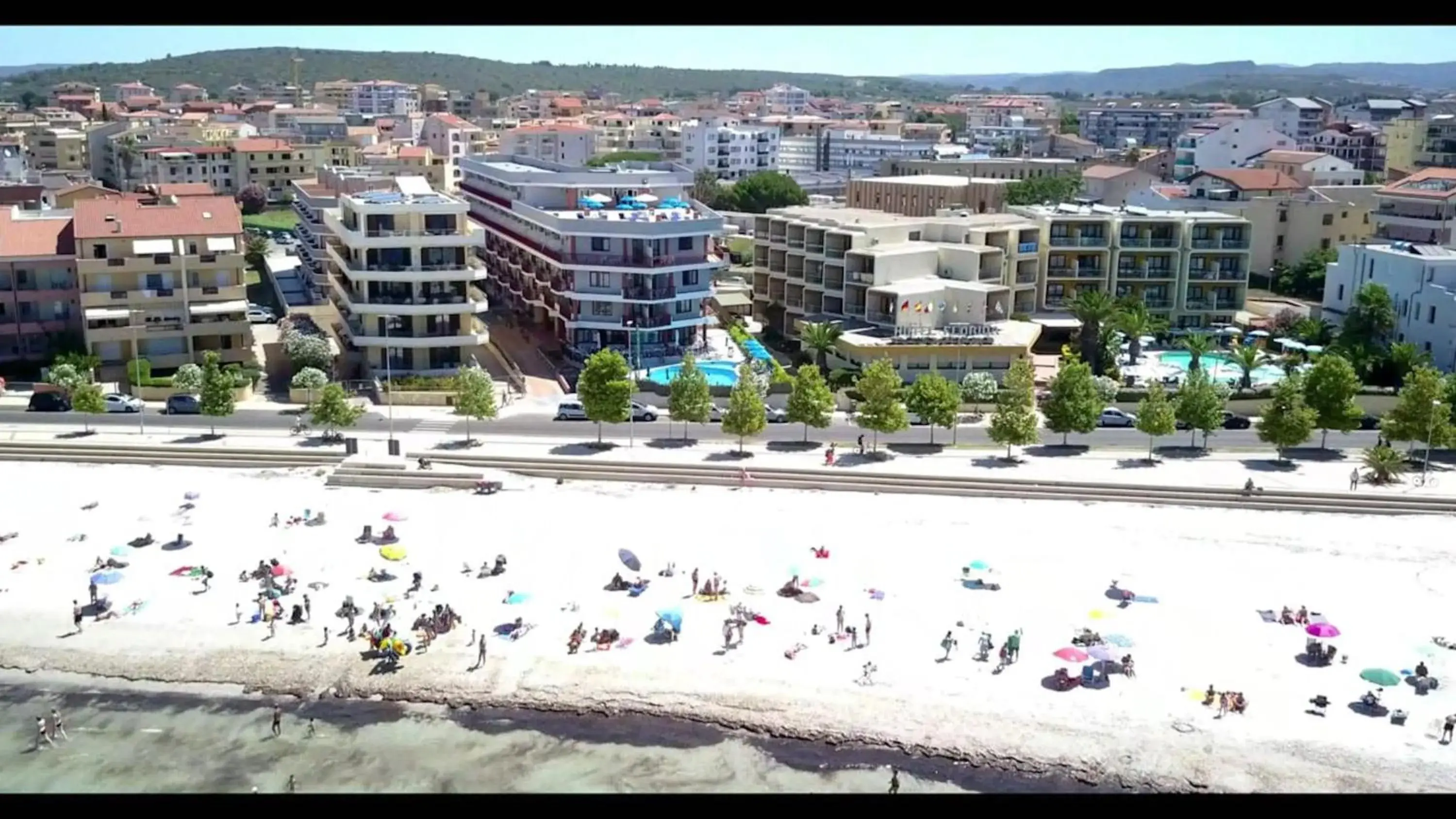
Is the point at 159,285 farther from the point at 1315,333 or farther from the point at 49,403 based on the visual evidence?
the point at 1315,333

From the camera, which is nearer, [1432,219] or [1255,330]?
[1255,330]

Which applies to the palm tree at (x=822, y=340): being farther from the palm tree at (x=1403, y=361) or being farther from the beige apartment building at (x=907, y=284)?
the palm tree at (x=1403, y=361)

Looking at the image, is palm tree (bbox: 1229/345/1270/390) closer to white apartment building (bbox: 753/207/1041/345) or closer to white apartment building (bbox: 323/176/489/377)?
white apartment building (bbox: 753/207/1041/345)

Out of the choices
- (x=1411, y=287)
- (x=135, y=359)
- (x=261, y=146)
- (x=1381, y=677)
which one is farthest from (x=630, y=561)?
(x=261, y=146)

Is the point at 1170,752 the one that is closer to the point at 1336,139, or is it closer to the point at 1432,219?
the point at 1432,219
